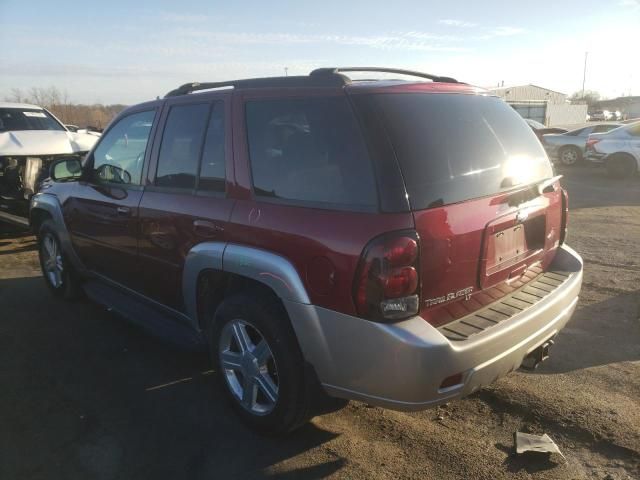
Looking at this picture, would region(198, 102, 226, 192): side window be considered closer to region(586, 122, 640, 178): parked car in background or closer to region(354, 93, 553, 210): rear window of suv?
region(354, 93, 553, 210): rear window of suv

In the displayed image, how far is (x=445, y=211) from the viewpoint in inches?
94.5

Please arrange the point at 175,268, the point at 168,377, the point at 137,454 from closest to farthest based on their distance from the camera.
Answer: the point at 137,454 → the point at 175,268 → the point at 168,377

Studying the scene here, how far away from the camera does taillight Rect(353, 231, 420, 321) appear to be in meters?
2.23

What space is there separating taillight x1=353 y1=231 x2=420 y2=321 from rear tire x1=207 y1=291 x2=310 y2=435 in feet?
1.82

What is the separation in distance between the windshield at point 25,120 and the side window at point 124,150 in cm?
619

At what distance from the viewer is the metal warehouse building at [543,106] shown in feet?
141

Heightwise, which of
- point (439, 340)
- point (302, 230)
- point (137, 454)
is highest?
point (302, 230)

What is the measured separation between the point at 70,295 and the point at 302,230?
367 cm

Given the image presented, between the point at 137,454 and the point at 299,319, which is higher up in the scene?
the point at 299,319

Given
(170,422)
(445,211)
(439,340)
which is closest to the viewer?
(439,340)

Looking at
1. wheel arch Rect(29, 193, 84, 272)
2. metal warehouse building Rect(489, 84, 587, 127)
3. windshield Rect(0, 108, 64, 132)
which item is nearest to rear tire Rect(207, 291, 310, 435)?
wheel arch Rect(29, 193, 84, 272)

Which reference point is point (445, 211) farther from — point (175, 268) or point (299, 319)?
point (175, 268)

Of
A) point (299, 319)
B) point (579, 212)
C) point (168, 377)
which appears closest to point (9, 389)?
point (168, 377)

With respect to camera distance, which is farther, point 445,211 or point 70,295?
point 70,295
